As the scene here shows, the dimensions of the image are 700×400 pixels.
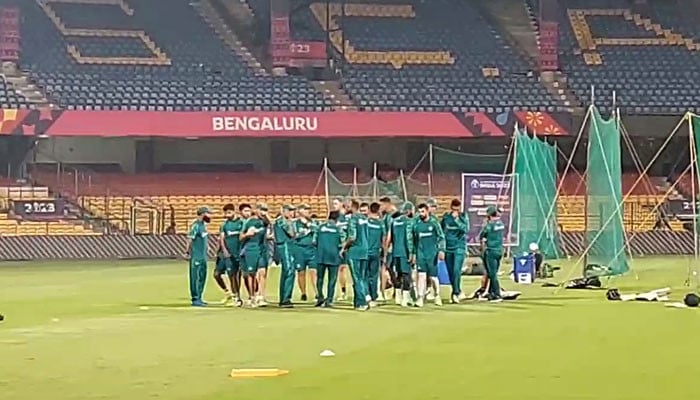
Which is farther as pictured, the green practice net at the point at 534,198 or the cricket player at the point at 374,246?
the green practice net at the point at 534,198

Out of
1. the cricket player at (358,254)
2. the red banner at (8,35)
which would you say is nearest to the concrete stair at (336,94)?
the red banner at (8,35)

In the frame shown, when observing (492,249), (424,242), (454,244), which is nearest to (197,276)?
(424,242)

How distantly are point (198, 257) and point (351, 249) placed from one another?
273 centimetres

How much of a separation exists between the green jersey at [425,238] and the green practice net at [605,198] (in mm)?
5443

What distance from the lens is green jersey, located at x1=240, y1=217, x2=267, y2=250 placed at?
22828mm

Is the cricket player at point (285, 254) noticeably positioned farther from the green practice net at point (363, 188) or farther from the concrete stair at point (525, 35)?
the concrete stair at point (525, 35)

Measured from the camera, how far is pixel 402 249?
2273cm

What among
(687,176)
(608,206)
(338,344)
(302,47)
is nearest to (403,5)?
(302,47)

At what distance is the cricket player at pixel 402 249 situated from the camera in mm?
22750

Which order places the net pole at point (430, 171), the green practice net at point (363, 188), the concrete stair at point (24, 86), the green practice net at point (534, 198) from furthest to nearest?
the concrete stair at point (24, 86), the net pole at point (430, 171), the green practice net at point (363, 188), the green practice net at point (534, 198)

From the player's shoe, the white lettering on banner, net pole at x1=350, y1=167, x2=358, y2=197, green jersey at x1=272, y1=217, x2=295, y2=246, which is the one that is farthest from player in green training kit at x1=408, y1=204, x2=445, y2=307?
the white lettering on banner

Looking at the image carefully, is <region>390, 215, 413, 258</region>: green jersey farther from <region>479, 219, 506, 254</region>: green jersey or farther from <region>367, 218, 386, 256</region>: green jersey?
<region>479, 219, 506, 254</region>: green jersey

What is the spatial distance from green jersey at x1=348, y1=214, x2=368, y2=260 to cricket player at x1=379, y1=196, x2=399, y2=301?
0.53 m

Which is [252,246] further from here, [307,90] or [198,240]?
[307,90]
